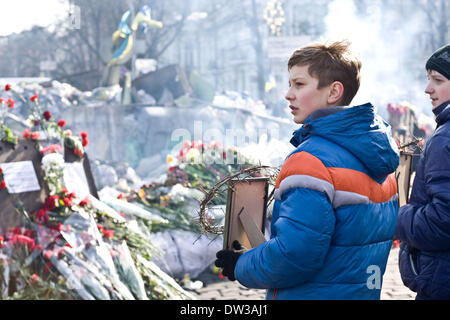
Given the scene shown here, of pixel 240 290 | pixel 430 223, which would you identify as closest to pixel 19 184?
pixel 240 290

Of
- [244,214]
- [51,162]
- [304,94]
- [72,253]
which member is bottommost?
[72,253]

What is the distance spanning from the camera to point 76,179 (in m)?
4.39

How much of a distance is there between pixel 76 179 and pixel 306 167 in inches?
132

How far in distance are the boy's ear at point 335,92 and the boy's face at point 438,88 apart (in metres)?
0.74

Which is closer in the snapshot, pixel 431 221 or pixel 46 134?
pixel 431 221

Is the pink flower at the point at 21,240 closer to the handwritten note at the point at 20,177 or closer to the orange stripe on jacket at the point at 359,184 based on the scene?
the handwritten note at the point at 20,177

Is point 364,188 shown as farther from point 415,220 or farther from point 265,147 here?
point 265,147

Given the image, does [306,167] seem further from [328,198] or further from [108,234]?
[108,234]

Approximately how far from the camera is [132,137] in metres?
14.3

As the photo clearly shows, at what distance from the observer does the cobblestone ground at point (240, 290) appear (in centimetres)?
456

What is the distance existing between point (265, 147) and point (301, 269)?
21.8ft

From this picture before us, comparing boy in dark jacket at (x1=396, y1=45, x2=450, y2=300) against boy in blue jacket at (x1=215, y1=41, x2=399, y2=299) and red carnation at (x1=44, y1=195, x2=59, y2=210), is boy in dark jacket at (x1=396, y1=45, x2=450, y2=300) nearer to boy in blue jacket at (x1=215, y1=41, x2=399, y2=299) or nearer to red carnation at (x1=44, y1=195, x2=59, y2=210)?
boy in blue jacket at (x1=215, y1=41, x2=399, y2=299)

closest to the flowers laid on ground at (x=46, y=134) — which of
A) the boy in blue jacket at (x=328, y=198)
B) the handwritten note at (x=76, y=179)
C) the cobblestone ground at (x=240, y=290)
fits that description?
the handwritten note at (x=76, y=179)
